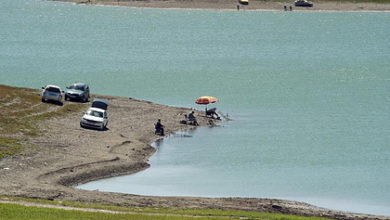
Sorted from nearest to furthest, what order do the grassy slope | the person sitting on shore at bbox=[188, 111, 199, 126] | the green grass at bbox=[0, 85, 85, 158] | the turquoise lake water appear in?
the grassy slope, the turquoise lake water, the green grass at bbox=[0, 85, 85, 158], the person sitting on shore at bbox=[188, 111, 199, 126]

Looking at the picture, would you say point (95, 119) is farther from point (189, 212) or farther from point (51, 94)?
point (189, 212)

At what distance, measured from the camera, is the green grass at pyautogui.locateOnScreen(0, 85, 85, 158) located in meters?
61.6

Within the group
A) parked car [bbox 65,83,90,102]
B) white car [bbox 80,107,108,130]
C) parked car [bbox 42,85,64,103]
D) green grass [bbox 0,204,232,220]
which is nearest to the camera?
green grass [bbox 0,204,232,220]

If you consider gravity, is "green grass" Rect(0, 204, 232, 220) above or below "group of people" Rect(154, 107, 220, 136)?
below

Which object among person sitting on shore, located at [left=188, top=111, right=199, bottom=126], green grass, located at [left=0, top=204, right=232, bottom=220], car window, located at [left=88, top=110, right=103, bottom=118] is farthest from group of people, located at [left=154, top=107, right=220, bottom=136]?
green grass, located at [left=0, top=204, right=232, bottom=220]

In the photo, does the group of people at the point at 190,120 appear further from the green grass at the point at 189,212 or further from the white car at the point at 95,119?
the green grass at the point at 189,212

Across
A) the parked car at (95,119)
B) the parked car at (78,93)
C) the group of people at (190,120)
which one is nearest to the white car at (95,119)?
the parked car at (95,119)

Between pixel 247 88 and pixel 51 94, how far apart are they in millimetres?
32760

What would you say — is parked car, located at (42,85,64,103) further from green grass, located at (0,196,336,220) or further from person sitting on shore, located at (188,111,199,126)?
green grass, located at (0,196,336,220)

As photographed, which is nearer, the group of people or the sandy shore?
the sandy shore

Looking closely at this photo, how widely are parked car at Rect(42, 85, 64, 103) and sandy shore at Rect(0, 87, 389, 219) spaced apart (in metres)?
1.15

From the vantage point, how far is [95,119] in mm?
71750

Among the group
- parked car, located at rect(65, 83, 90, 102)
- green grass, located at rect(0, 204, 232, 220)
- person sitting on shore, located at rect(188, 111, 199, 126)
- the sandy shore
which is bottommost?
green grass, located at rect(0, 204, 232, 220)

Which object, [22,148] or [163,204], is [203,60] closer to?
[22,148]
